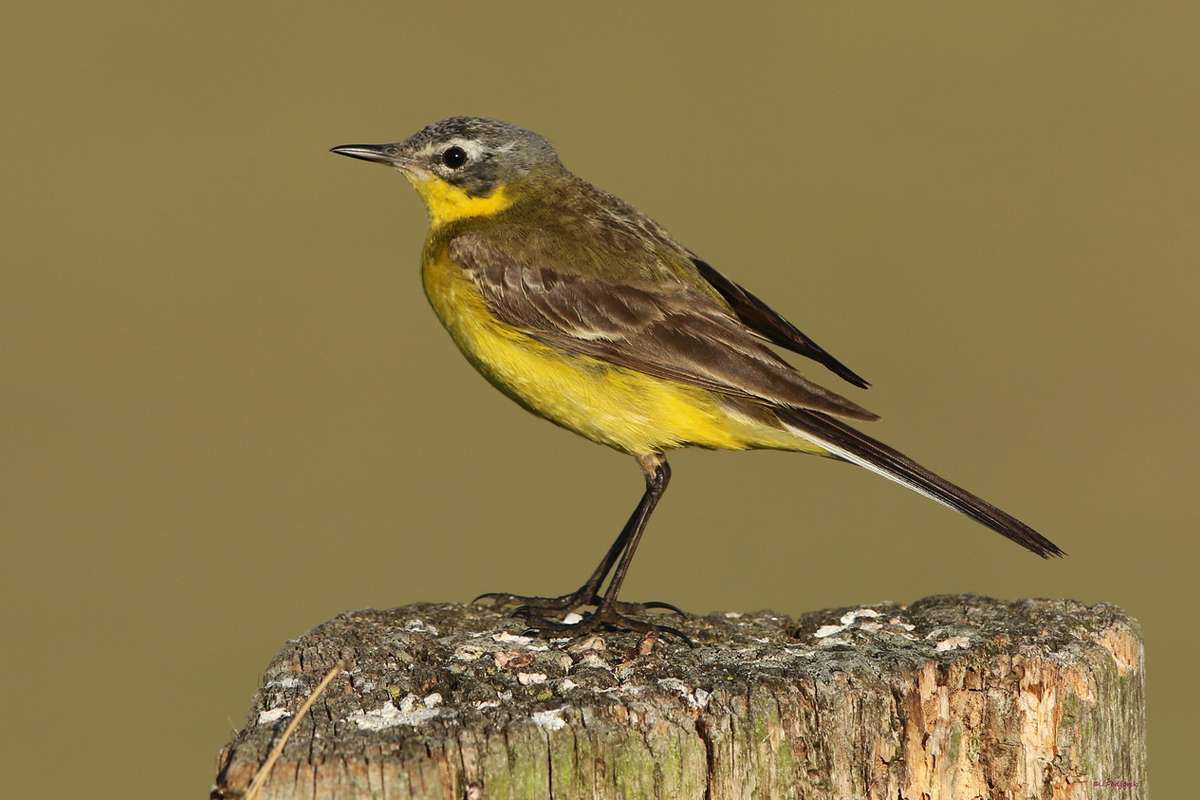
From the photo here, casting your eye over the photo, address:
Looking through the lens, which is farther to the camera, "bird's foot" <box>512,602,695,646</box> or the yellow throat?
the yellow throat

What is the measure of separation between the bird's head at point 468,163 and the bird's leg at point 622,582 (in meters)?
1.67

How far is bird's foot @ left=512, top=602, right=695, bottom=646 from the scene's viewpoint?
6426mm

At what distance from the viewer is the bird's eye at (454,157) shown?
8.47 meters

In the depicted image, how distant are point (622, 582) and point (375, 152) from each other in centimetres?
276

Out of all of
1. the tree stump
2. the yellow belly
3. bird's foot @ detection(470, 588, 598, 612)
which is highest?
the yellow belly

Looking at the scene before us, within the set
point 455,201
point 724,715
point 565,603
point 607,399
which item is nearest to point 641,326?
point 607,399

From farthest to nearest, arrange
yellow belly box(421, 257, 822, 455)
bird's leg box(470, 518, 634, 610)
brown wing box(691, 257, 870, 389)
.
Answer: brown wing box(691, 257, 870, 389), bird's leg box(470, 518, 634, 610), yellow belly box(421, 257, 822, 455)

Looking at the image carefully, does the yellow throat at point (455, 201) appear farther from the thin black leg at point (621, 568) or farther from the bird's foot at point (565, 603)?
the bird's foot at point (565, 603)

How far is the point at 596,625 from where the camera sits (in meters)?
6.84

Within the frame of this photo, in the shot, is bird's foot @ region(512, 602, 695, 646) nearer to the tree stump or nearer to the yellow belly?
the tree stump

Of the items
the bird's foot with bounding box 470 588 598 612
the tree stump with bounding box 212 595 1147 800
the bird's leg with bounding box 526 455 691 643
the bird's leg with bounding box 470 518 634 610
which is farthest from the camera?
the bird's leg with bounding box 470 518 634 610

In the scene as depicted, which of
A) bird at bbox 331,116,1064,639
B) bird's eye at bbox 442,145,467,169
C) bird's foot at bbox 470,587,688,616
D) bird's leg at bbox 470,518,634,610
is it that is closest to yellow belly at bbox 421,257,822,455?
bird at bbox 331,116,1064,639

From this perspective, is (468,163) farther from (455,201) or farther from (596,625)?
(596,625)

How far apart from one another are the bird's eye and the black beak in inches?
9.4
